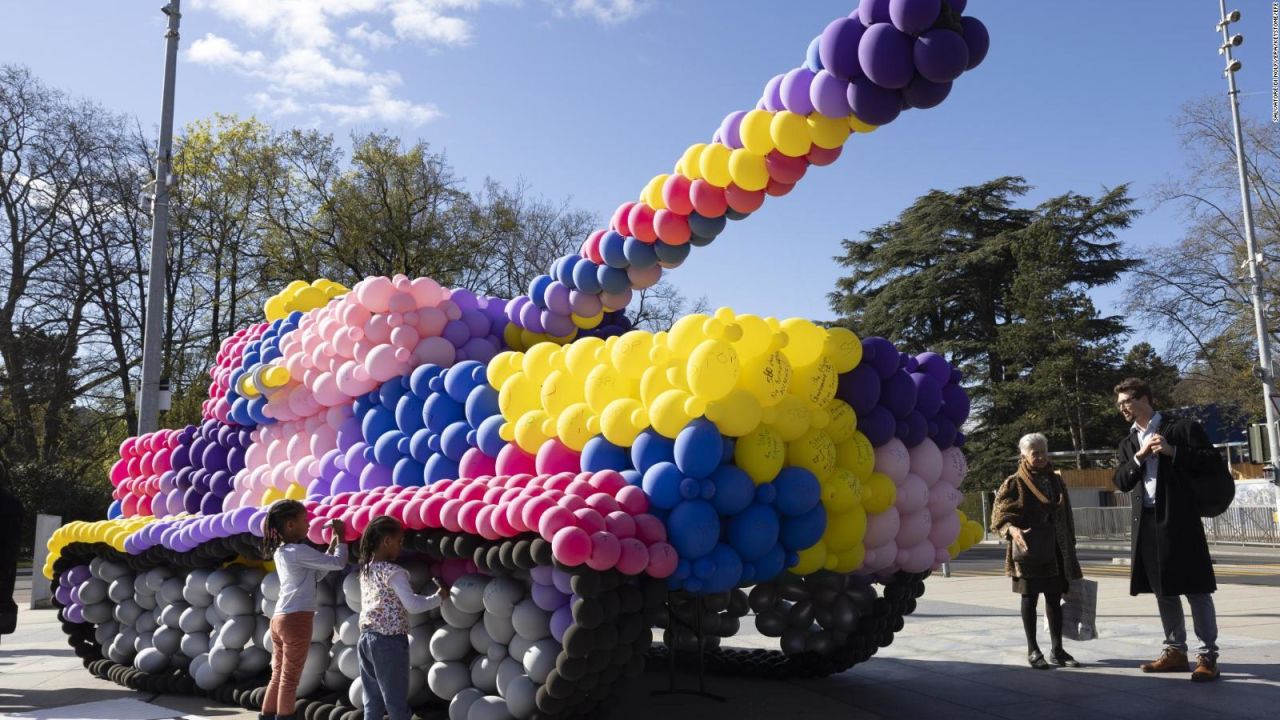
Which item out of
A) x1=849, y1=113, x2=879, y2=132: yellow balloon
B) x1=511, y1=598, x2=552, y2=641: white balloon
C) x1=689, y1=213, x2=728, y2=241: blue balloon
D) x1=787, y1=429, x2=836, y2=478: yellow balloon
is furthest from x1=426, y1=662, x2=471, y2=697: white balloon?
x1=849, y1=113, x2=879, y2=132: yellow balloon

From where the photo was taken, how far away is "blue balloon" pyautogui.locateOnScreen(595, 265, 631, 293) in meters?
6.47

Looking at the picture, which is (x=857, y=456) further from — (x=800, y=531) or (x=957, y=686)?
(x=957, y=686)

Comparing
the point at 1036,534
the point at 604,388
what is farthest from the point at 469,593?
the point at 1036,534

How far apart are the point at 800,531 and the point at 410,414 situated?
272cm

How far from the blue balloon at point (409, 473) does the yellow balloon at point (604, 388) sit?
1.58 meters

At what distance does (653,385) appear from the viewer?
5.10 m

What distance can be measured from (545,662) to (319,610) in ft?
6.22

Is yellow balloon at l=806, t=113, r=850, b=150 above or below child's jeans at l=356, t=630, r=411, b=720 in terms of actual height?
above

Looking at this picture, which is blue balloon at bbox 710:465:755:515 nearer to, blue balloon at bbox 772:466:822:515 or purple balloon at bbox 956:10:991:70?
blue balloon at bbox 772:466:822:515

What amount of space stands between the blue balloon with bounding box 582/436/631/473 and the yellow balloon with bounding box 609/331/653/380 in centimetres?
39

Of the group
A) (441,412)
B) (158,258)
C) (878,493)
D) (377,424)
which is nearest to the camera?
(878,493)

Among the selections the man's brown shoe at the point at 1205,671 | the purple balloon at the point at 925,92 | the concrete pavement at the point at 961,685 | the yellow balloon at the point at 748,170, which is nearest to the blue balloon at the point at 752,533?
the concrete pavement at the point at 961,685

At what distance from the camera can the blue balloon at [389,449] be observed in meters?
6.58

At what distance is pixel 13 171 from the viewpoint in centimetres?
2338
